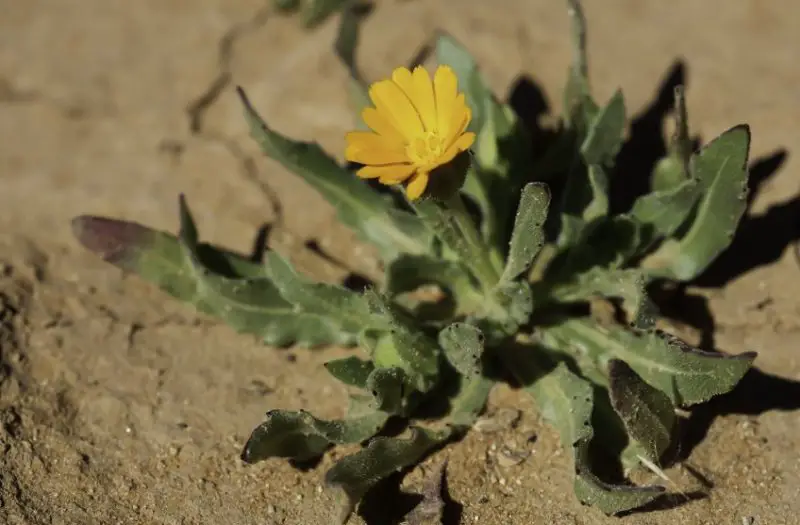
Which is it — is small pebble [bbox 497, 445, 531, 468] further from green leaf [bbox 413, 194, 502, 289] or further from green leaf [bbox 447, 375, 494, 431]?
green leaf [bbox 413, 194, 502, 289]

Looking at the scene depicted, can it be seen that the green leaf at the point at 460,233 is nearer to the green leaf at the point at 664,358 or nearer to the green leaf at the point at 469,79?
the green leaf at the point at 664,358

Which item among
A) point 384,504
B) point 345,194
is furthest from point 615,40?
point 384,504

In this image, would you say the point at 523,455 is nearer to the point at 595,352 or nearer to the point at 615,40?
the point at 595,352

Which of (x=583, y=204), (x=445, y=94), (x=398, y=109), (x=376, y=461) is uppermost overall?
(x=445, y=94)


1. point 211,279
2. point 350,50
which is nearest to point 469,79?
point 350,50

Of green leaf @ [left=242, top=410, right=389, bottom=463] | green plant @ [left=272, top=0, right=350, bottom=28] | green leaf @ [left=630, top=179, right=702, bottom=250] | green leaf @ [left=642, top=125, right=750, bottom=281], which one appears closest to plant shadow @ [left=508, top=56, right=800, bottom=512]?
green leaf @ [left=642, top=125, right=750, bottom=281]

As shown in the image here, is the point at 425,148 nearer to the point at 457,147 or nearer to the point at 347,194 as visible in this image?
the point at 457,147

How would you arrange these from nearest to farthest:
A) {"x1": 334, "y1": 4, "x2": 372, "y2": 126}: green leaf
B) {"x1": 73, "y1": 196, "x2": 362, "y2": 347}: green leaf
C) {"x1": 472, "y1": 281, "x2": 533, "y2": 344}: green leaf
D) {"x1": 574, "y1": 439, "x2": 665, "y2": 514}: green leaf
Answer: {"x1": 574, "y1": 439, "x2": 665, "y2": 514}: green leaf, {"x1": 472, "y1": 281, "x2": 533, "y2": 344}: green leaf, {"x1": 73, "y1": 196, "x2": 362, "y2": 347}: green leaf, {"x1": 334, "y1": 4, "x2": 372, "y2": 126}: green leaf
